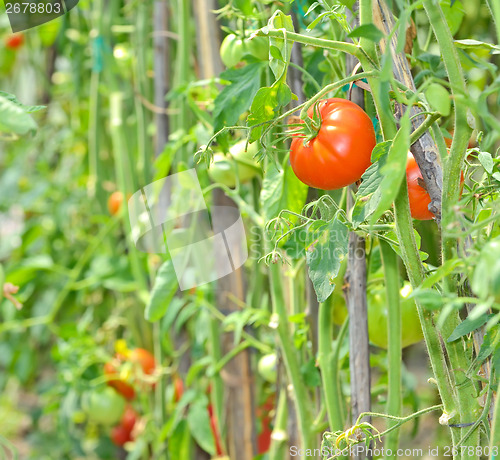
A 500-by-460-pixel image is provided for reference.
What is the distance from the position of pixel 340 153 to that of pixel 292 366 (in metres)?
0.31

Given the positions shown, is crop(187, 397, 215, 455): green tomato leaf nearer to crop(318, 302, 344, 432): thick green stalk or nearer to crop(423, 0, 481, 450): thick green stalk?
crop(318, 302, 344, 432): thick green stalk

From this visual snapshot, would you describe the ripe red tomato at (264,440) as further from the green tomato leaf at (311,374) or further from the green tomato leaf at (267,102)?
the green tomato leaf at (267,102)

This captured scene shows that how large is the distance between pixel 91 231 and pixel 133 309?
34cm

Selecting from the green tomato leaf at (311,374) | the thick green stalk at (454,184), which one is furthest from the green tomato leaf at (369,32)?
the green tomato leaf at (311,374)

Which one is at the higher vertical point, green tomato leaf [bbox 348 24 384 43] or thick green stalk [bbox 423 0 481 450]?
green tomato leaf [bbox 348 24 384 43]

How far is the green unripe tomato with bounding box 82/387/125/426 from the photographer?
3.33 ft

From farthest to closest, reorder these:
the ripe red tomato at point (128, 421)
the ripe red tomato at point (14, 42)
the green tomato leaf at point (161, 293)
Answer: the ripe red tomato at point (14, 42)
the ripe red tomato at point (128, 421)
the green tomato leaf at point (161, 293)

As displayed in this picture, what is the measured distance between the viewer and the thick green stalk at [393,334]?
46 centimetres

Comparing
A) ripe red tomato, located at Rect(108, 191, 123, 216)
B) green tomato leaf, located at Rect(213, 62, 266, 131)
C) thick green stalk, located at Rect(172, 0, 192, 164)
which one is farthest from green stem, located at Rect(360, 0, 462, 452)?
ripe red tomato, located at Rect(108, 191, 123, 216)

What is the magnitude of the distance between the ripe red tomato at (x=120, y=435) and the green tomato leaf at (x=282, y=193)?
79 cm

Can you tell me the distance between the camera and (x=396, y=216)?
0.37 metres

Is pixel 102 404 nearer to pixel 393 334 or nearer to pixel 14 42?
pixel 393 334

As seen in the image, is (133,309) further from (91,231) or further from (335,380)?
(335,380)

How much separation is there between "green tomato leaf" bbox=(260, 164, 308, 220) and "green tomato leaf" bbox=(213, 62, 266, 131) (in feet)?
0.29
